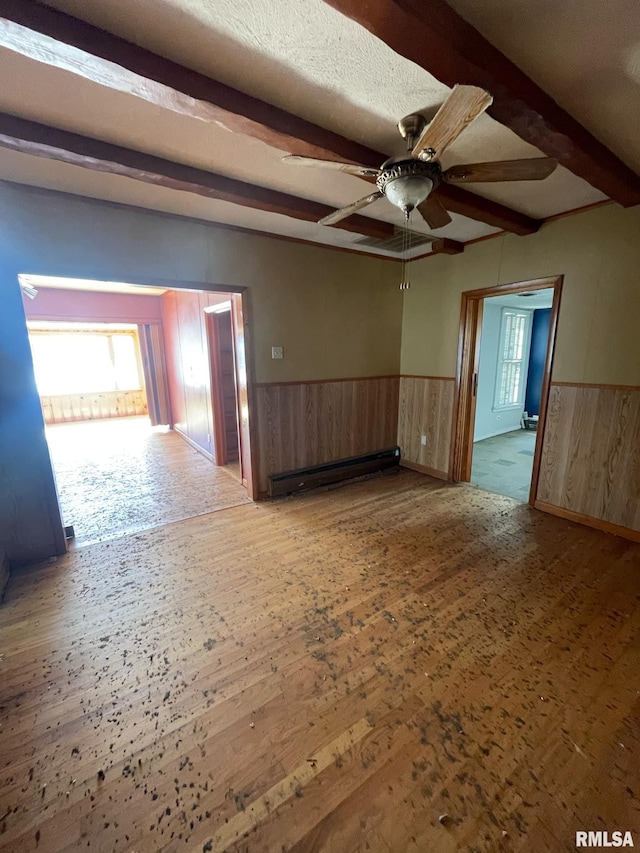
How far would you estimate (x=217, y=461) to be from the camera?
466cm

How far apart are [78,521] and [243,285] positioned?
8.59ft

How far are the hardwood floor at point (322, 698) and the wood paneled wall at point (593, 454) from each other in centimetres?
35

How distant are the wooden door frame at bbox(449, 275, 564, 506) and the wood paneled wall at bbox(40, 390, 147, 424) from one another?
7.32m

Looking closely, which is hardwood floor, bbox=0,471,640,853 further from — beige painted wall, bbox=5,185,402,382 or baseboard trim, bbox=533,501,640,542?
beige painted wall, bbox=5,185,402,382

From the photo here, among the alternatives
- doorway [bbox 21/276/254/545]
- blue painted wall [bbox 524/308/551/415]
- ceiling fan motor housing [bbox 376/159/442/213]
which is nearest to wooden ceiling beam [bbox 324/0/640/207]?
ceiling fan motor housing [bbox 376/159/442/213]

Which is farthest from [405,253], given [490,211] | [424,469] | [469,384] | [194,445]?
[194,445]

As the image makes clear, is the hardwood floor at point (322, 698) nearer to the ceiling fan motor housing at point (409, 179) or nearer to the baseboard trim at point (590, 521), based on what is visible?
the baseboard trim at point (590, 521)

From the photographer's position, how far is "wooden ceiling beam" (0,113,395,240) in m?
1.69

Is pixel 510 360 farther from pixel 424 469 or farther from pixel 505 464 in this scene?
pixel 424 469

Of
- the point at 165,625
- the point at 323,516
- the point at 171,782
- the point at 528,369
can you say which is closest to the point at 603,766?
the point at 171,782

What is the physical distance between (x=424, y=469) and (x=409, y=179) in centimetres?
333

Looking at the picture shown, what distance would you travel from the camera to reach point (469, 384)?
3.81 metres

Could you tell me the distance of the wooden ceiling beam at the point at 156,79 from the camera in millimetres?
1127

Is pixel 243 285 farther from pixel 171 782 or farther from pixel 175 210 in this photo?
pixel 171 782
